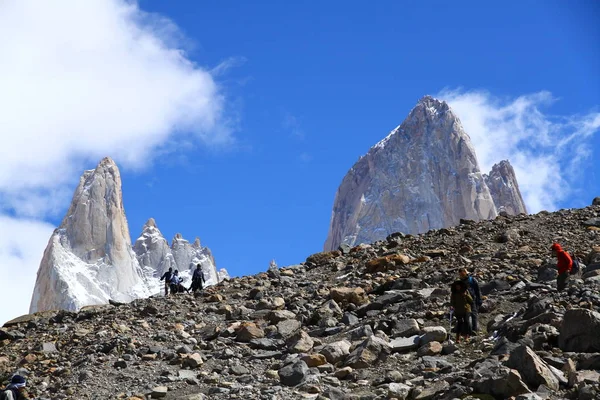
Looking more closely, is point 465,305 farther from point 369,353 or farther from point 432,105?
point 432,105

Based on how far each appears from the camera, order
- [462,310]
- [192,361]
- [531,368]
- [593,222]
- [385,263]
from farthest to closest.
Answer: [593,222] → [385,263] → [192,361] → [462,310] → [531,368]

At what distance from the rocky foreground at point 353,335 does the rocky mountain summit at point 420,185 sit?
131 m

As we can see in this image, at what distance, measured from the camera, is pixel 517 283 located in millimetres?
19359

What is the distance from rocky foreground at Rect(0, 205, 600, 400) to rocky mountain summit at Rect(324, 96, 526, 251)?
131m

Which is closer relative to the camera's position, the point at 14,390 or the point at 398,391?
the point at 398,391

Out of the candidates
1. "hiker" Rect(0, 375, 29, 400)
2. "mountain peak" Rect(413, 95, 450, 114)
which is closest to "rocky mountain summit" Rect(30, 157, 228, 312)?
"mountain peak" Rect(413, 95, 450, 114)

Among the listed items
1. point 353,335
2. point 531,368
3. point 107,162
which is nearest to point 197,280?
point 353,335

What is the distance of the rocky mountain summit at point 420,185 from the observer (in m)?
160

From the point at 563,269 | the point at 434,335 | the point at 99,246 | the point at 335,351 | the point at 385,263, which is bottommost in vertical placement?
the point at 335,351

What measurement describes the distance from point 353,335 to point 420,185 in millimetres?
152986

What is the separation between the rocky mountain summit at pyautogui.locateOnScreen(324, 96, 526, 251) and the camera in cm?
16025

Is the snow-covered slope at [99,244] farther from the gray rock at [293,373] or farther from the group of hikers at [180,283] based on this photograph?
the gray rock at [293,373]

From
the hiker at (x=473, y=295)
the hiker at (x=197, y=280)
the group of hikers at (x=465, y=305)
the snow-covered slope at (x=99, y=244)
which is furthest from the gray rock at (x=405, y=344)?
the snow-covered slope at (x=99, y=244)

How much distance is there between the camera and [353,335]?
651 inches
